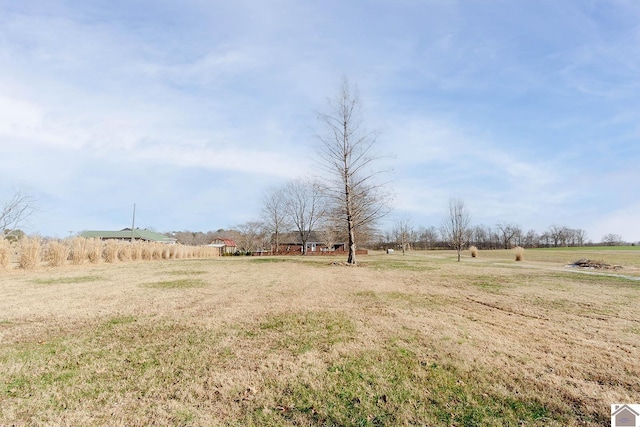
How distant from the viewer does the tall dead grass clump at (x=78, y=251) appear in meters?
20.5

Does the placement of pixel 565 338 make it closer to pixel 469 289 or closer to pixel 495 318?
pixel 495 318

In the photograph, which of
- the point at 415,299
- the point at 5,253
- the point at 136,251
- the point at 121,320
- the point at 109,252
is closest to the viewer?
the point at 121,320

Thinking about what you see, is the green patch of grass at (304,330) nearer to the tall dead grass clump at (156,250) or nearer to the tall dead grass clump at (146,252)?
the tall dead grass clump at (146,252)

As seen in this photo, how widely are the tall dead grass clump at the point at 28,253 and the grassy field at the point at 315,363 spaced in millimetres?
12534

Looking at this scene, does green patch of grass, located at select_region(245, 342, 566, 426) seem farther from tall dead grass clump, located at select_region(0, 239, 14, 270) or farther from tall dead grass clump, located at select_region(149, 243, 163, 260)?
tall dead grass clump, located at select_region(149, 243, 163, 260)

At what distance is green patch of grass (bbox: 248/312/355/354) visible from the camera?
472 cm

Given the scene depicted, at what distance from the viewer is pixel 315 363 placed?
4.05 meters

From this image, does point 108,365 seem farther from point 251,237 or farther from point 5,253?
point 251,237

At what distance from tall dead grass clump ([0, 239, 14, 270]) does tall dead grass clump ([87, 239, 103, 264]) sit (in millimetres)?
5580

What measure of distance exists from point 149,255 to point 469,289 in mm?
29542

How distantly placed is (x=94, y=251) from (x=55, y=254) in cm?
304

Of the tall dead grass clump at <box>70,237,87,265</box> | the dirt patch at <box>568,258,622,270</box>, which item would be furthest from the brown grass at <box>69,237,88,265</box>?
the dirt patch at <box>568,258,622,270</box>

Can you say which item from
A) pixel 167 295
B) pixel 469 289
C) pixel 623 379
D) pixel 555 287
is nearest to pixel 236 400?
pixel 623 379

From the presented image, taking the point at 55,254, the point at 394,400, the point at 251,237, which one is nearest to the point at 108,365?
the point at 394,400
